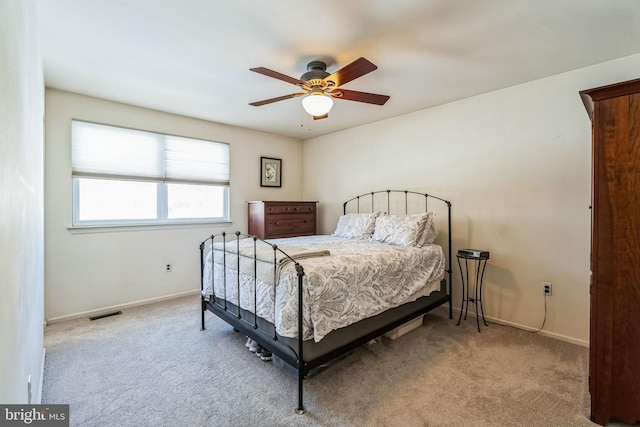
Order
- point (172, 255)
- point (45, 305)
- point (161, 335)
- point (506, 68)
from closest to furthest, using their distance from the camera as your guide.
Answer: point (506, 68) → point (161, 335) → point (45, 305) → point (172, 255)

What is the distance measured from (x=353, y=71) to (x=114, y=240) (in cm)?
338

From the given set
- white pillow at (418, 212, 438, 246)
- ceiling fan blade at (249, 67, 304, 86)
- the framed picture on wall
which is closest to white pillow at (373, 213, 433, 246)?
white pillow at (418, 212, 438, 246)

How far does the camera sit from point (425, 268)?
2.91 m

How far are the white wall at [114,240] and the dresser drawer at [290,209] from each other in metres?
0.60

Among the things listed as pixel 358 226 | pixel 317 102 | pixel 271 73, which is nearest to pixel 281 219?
pixel 358 226

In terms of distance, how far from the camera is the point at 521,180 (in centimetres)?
301

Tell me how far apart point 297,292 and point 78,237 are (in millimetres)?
2971

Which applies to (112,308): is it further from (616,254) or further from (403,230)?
(616,254)

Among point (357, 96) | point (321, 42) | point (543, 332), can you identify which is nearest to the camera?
point (321, 42)

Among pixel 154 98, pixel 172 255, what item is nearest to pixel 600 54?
pixel 154 98

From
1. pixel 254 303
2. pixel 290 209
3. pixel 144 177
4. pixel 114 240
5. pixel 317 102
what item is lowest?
pixel 254 303

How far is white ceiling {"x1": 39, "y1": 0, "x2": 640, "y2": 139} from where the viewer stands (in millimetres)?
1856

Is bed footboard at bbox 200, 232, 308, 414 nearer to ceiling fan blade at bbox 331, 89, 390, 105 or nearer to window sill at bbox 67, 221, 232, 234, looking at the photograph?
window sill at bbox 67, 221, 232, 234

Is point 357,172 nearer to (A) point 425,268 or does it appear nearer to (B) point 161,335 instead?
(A) point 425,268
